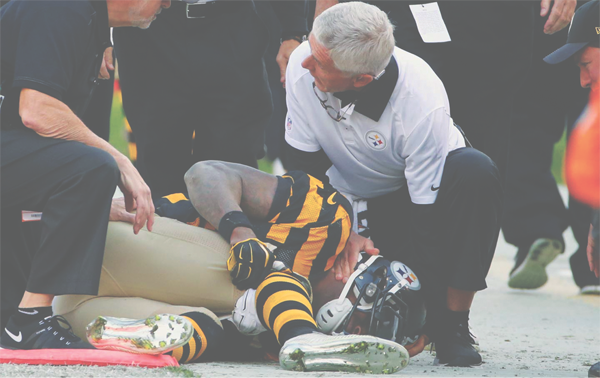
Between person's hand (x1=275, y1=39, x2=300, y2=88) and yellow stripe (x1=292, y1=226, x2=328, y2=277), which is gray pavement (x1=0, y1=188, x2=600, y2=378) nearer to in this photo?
yellow stripe (x1=292, y1=226, x2=328, y2=277)

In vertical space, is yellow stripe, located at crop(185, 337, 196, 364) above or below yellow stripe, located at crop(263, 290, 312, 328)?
below

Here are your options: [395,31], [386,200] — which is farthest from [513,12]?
[386,200]

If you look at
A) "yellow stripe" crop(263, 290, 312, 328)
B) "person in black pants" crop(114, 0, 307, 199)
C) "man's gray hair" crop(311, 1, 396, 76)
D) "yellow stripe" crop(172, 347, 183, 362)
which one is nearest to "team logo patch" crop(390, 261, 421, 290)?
"yellow stripe" crop(263, 290, 312, 328)

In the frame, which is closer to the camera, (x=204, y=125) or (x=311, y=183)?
(x=311, y=183)

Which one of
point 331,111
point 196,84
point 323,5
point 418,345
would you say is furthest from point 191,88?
point 418,345

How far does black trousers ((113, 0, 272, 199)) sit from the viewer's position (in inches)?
145

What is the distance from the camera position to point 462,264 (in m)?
3.03

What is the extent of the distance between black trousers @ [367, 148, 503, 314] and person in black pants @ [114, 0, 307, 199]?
92 cm

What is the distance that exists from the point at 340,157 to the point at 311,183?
0.83 feet

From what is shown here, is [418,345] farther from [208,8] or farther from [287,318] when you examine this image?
[208,8]

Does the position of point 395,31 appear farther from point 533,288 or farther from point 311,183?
point 533,288

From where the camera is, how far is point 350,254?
3105 mm

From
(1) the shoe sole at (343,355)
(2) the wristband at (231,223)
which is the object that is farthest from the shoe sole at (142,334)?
(2) the wristband at (231,223)

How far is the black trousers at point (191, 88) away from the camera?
145 inches
